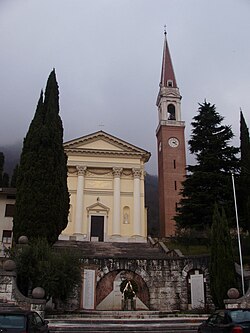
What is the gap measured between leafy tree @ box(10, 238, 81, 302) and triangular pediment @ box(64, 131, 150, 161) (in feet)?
82.8

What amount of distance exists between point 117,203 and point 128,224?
2.52 metres

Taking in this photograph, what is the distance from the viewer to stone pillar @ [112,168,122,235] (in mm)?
41125

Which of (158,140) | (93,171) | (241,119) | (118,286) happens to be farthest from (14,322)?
(158,140)

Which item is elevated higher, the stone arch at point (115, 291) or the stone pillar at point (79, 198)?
the stone pillar at point (79, 198)

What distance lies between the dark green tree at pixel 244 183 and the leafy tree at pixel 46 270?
1173 cm

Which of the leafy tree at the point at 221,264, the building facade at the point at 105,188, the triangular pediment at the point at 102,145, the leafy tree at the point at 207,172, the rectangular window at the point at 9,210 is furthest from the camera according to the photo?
the triangular pediment at the point at 102,145

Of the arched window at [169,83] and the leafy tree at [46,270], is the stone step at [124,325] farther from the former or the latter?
the arched window at [169,83]

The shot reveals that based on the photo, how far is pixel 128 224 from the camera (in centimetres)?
4181

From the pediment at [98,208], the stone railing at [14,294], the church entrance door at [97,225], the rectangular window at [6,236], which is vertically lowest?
the stone railing at [14,294]

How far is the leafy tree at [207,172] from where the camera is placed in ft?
88.0

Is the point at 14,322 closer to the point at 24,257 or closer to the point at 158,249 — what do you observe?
the point at 24,257

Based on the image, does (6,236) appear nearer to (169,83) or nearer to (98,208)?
(98,208)

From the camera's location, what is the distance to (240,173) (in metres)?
27.3

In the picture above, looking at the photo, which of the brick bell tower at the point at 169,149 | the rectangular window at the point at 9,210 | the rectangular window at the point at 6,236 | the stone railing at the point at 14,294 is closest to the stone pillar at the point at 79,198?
the rectangular window at the point at 9,210
